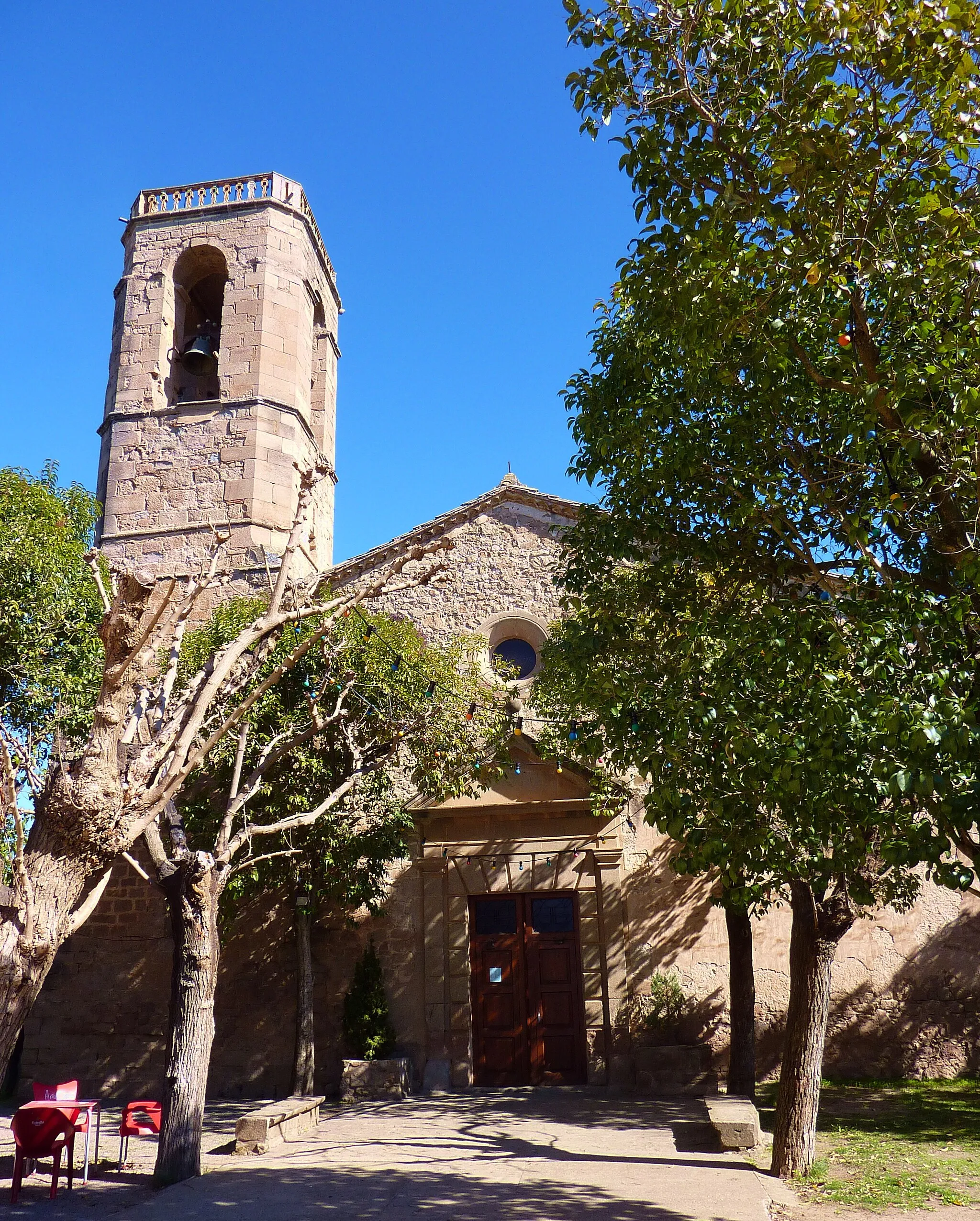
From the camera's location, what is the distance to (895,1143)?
28.2 ft

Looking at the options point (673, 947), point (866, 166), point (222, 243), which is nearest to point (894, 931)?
point (673, 947)

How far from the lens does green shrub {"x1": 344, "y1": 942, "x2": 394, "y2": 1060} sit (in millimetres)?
12328

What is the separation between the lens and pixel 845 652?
4.70 meters

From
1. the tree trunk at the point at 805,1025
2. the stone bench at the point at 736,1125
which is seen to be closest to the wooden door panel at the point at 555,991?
the stone bench at the point at 736,1125

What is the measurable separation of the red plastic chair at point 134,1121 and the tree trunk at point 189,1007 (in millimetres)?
295

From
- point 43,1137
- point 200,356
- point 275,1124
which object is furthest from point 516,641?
point 43,1137

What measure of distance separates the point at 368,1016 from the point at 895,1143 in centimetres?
644

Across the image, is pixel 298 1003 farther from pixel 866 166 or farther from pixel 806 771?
pixel 866 166

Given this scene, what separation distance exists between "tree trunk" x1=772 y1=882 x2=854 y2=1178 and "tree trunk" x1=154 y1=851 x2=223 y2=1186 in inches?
181

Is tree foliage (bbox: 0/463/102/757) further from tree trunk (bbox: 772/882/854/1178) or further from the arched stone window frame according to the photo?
tree trunk (bbox: 772/882/854/1178)

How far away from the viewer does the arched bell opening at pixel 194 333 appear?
1770 centimetres

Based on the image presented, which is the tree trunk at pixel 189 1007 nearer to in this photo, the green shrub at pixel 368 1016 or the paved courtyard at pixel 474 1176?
the paved courtyard at pixel 474 1176

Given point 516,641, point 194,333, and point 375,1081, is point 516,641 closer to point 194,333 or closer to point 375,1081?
point 375,1081

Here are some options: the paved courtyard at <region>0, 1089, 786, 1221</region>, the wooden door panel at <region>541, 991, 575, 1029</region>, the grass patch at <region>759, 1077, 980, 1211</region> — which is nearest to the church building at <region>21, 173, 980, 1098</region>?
the wooden door panel at <region>541, 991, 575, 1029</region>
